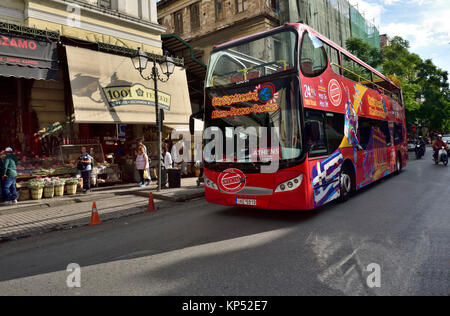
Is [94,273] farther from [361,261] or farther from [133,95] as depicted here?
Answer: [133,95]

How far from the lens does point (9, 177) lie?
9203 mm

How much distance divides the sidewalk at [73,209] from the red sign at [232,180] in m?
2.93

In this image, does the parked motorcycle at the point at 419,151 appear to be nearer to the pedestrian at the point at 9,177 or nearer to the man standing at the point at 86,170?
the man standing at the point at 86,170

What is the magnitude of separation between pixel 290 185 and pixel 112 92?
9.21 metres

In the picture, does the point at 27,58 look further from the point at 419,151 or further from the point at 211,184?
the point at 419,151

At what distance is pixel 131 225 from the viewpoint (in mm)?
6621

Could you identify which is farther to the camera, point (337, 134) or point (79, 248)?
point (337, 134)

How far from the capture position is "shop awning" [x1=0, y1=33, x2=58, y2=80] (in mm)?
9477

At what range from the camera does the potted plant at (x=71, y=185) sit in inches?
426

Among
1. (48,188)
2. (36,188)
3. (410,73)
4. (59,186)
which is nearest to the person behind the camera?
(36,188)

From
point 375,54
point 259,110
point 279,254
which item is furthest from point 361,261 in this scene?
point 375,54

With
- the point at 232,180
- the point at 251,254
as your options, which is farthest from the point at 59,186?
the point at 251,254

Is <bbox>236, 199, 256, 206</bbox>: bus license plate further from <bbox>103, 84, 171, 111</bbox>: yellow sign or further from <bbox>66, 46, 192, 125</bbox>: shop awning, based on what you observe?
<bbox>103, 84, 171, 111</bbox>: yellow sign

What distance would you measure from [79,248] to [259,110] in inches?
167
